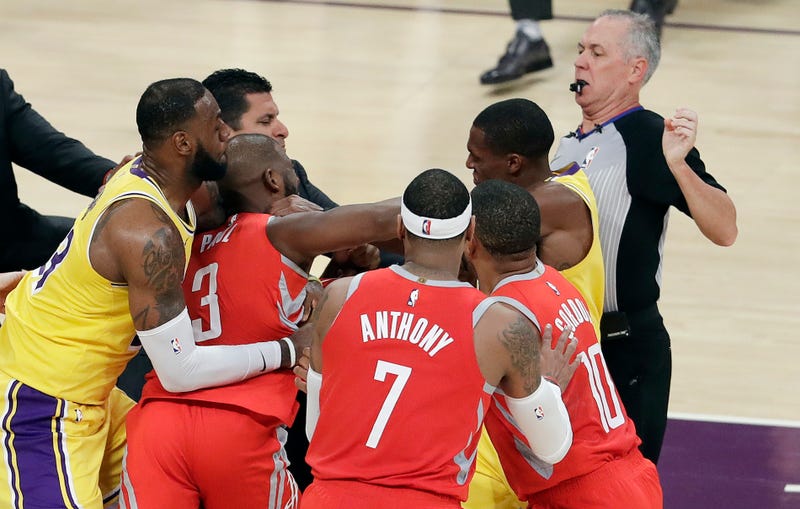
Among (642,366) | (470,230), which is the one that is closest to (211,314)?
(470,230)

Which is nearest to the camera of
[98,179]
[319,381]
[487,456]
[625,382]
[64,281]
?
[319,381]

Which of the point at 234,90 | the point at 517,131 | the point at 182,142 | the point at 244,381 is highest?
the point at 182,142

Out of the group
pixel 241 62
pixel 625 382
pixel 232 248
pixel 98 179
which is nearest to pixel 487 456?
pixel 625 382

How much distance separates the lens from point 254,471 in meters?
3.81

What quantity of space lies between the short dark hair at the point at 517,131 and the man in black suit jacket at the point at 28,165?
163cm

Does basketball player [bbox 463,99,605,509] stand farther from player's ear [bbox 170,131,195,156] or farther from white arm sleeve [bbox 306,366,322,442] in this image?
player's ear [bbox 170,131,195,156]

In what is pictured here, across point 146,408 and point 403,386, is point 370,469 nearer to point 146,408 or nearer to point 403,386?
point 403,386

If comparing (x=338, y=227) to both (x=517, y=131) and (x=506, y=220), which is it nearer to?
(x=506, y=220)

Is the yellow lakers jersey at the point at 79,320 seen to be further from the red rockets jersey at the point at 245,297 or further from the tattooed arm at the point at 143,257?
the red rockets jersey at the point at 245,297

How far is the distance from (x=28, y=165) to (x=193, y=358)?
5.50ft

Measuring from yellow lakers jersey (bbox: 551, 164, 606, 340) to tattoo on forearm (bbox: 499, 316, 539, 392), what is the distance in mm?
802

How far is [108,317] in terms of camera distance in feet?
12.2

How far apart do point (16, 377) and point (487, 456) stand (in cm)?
152

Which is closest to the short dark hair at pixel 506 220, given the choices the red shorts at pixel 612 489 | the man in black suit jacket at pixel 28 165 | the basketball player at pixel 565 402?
the basketball player at pixel 565 402
